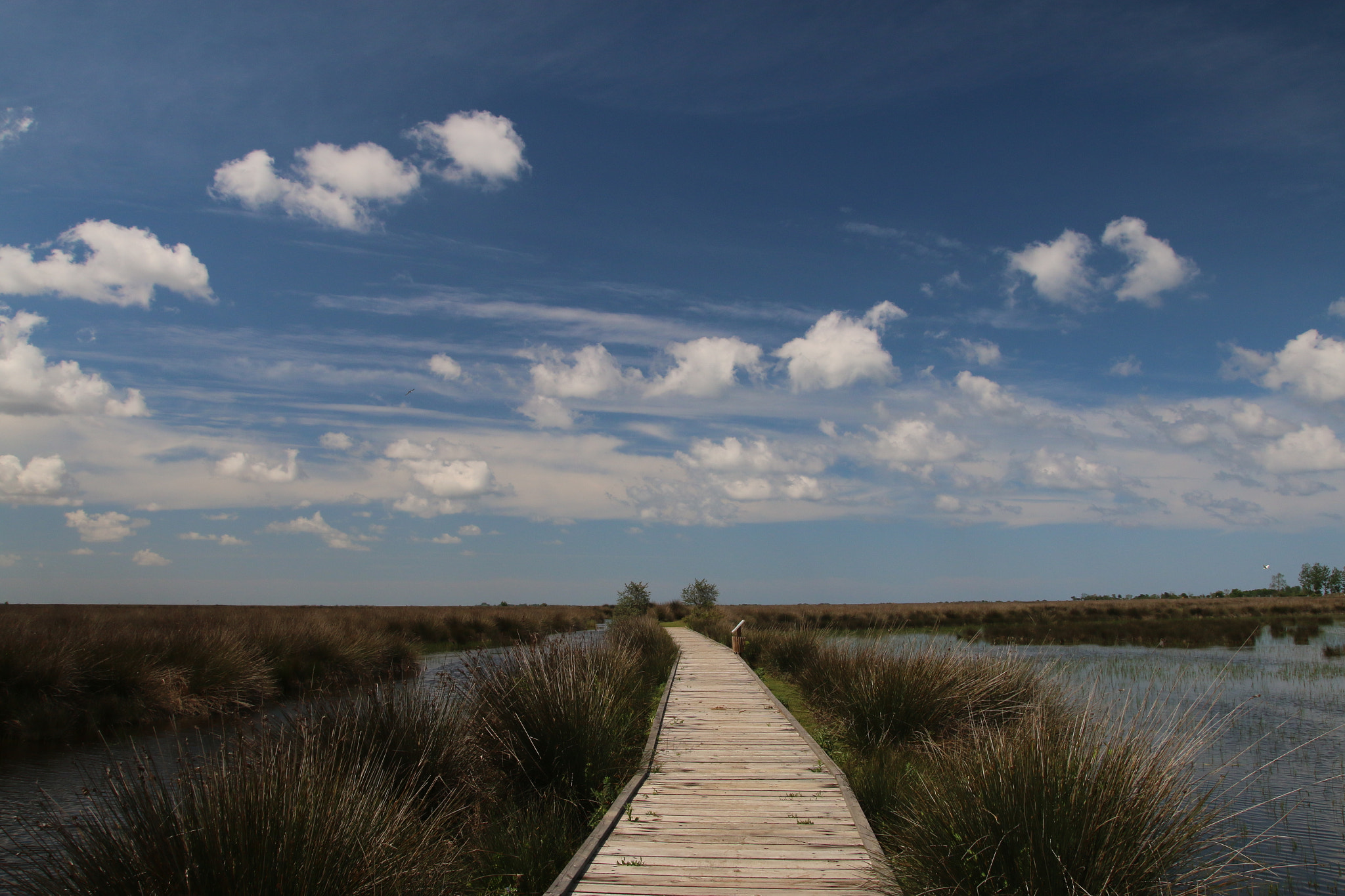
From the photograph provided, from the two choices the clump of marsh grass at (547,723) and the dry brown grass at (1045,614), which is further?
the dry brown grass at (1045,614)

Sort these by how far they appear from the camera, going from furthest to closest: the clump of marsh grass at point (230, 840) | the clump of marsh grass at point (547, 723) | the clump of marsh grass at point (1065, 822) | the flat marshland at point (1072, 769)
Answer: the clump of marsh grass at point (547, 723)
the flat marshland at point (1072, 769)
the clump of marsh grass at point (1065, 822)
the clump of marsh grass at point (230, 840)

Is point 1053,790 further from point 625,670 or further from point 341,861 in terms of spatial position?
point 625,670

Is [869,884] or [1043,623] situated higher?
[869,884]

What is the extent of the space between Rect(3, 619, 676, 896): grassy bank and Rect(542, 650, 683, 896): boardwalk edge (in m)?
0.33

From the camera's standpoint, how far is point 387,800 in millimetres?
5355

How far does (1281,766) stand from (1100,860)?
835 centimetres

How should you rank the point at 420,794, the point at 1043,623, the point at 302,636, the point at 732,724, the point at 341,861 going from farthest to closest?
the point at 1043,623, the point at 302,636, the point at 732,724, the point at 420,794, the point at 341,861

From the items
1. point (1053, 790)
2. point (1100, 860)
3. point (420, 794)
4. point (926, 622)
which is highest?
point (1053, 790)

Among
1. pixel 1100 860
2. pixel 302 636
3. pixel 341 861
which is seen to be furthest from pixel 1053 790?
pixel 302 636

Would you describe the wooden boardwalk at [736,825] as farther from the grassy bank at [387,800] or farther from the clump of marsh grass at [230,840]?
the clump of marsh grass at [230,840]

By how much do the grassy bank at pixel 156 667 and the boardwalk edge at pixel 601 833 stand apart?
2.37 metres

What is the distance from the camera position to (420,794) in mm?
6609

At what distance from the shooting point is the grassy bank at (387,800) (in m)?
3.47

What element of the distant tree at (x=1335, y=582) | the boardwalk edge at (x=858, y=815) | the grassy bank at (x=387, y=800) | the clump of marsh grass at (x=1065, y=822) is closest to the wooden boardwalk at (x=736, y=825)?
the boardwalk edge at (x=858, y=815)
